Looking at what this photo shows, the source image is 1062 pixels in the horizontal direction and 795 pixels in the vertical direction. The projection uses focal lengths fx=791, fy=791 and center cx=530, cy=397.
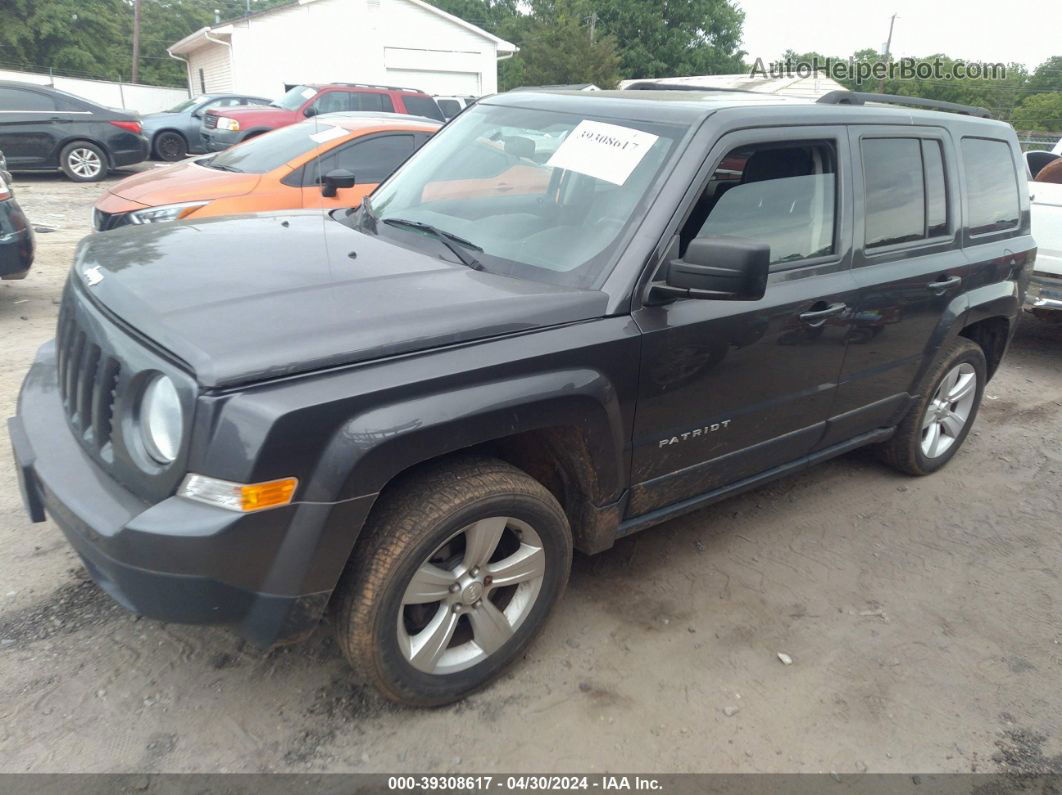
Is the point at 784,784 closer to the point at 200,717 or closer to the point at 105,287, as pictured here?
the point at 200,717

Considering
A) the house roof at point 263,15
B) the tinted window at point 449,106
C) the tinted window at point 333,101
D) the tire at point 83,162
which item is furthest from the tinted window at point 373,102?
the house roof at point 263,15

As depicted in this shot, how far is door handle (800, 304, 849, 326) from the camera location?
123 inches

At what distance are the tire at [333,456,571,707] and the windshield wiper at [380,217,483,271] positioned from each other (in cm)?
71

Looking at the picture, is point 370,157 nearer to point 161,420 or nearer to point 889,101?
point 889,101

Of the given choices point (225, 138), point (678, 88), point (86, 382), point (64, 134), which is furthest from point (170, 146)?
point (86, 382)

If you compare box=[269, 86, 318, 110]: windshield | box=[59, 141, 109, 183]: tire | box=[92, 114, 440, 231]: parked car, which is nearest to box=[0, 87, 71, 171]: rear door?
box=[59, 141, 109, 183]: tire

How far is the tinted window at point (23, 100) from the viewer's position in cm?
1207

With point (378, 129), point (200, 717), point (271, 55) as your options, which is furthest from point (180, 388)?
point (271, 55)

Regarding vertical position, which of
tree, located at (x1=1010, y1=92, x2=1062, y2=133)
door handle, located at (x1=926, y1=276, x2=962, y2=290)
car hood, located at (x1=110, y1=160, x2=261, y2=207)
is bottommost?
tree, located at (x1=1010, y1=92, x2=1062, y2=133)

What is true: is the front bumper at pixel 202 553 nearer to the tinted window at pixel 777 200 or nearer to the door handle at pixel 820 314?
the tinted window at pixel 777 200

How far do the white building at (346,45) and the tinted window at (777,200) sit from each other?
24.3 m

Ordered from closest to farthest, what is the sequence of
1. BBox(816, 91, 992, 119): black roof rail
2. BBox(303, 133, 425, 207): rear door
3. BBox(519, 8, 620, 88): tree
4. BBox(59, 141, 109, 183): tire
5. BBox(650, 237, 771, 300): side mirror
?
BBox(650, 237, 771, 300): side mirror
BBox(816, 91, 992, 119): black roof rail
BBox(303, 133, 425, 207): rear door
BBox(59, 141, 109, 183): tire
BBox(519, 8, 620, 88): tree

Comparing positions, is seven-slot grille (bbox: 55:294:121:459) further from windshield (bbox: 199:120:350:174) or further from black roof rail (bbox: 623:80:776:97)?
windshield (bbox: 199:120:350:174)

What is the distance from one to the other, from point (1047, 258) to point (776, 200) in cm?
491
